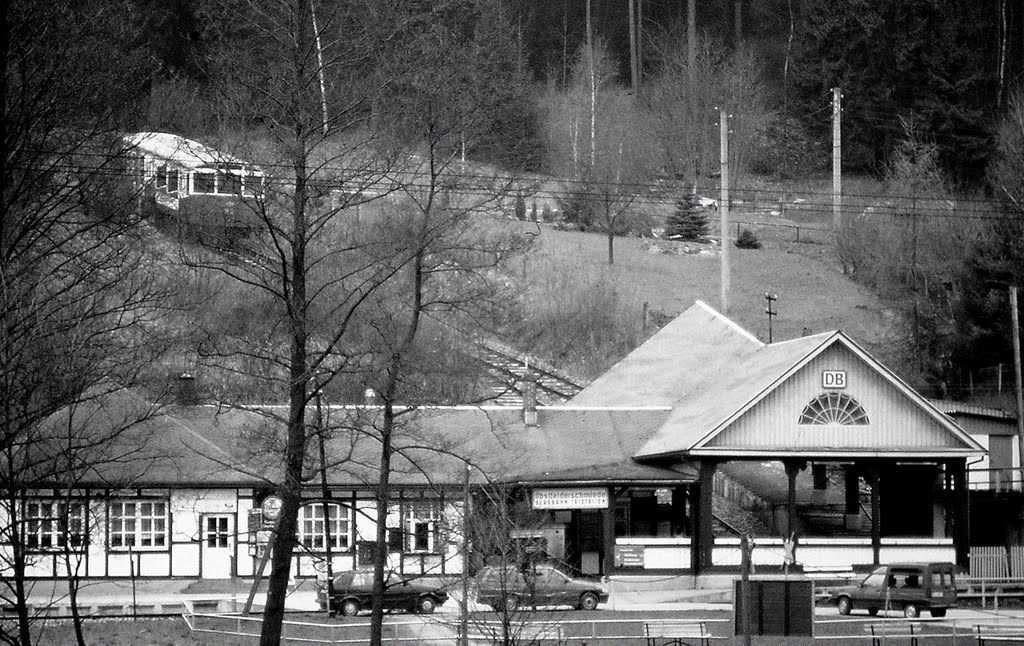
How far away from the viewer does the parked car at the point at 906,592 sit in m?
32.0

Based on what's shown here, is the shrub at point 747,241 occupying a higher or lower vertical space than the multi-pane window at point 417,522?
higher

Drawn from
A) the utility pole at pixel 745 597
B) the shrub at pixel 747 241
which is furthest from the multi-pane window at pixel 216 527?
the shrub at pixel 747 241

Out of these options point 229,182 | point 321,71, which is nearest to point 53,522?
point 229,182

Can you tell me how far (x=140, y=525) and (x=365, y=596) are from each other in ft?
28.3

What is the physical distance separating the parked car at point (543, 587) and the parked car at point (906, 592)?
5995 millimetres

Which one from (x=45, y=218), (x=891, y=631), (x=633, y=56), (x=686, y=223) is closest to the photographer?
(x=45, y=218)

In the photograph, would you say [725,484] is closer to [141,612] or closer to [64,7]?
[141,612]

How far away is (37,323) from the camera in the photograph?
56.3 ft

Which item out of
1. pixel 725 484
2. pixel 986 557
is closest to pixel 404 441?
pixel 725 484

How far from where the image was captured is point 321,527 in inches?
1522

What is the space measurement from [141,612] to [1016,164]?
152ft

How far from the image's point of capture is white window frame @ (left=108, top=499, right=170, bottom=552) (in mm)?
37000

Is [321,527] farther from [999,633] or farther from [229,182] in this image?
[229,182]

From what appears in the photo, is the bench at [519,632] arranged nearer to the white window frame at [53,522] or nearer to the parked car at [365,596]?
the parked car at [365,596]
